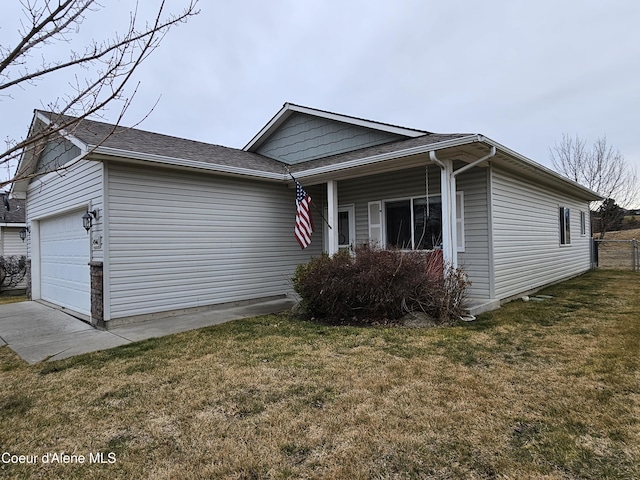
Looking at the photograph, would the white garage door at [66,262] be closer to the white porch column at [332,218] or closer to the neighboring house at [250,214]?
the neighboring house at [250,214]

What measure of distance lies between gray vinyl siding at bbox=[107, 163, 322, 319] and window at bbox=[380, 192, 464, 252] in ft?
Result: 8.36

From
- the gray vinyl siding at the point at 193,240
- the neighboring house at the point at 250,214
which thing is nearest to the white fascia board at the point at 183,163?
the neighboring house at the point at 250,214

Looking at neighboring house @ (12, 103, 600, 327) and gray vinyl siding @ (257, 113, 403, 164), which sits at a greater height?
gray vinyl siding @ (257, 113, 403, 164)

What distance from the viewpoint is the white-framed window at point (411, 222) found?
7655mm

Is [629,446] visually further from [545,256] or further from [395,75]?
[395,75]

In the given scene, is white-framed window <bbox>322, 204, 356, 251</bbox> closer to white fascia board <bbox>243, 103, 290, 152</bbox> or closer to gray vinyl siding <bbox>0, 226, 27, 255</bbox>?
white fascia board <bbox>243, 103, 290, 152</bbox>

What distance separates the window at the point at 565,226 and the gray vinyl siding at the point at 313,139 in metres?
6.48

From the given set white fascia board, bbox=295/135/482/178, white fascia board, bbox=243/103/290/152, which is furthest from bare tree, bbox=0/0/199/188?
white fascia board, bbox=243/103/290/152

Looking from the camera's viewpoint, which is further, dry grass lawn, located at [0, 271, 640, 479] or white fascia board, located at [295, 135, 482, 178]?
white fascia board, located at [295, 135, 482, 178]

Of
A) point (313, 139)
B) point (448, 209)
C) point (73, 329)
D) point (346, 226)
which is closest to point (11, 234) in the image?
point (73, 329)

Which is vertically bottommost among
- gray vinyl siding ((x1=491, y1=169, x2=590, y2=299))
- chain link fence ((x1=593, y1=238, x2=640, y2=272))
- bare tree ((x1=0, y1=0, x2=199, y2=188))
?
chain link fence ((x1=593, y1=238, x2=640, y2=272))

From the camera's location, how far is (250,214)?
8508 millimetres

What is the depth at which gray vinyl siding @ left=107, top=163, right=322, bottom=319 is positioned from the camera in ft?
21.2

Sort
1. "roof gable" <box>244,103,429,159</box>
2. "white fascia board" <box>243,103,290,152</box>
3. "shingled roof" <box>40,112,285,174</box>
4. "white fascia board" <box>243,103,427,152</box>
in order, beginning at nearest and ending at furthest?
"shingled roof" <box>40,112,285,174</box> < "white fascia board" <box>243,103,427,152</box> < "roof gable" <box>244,103,429,159</box> < "white fascia board" <box>243,103,290,152</box>
